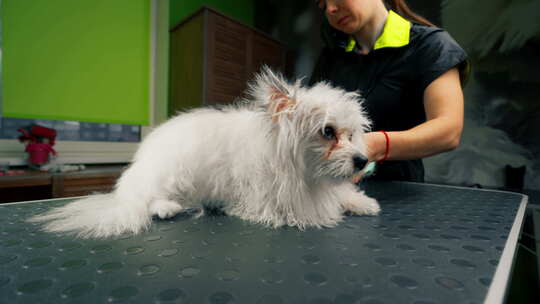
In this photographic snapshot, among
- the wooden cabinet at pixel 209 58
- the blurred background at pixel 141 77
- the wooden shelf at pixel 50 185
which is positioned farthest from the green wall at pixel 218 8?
the wooden shelf at pixel 50 185

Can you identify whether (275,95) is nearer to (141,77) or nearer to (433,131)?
(433,131)

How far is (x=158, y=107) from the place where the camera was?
9.16ft

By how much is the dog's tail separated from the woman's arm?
0.62 m

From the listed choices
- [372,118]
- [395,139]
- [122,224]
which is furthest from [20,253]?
[372,118]

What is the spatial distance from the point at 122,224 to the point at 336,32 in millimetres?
1307

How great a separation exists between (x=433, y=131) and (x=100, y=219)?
3.28ft

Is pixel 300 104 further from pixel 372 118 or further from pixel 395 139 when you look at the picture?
pixel 372 118

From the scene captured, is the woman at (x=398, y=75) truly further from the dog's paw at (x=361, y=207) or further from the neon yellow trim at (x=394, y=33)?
the dog's paw at (x=361, y=207)

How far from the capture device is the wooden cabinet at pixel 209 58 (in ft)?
7.74

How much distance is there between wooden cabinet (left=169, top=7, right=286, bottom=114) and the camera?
2.36 meters

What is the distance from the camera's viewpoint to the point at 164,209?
625 mm

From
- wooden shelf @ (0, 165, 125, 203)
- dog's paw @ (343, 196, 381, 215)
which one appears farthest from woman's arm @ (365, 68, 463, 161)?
wooden shelf @ (0, 165, 125, 203)

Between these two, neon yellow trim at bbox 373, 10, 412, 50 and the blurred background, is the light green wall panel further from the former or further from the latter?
neon yellow trim at bbox 373, 10, 412, 50

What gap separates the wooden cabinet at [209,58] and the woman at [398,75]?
4.03ft
